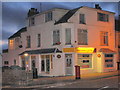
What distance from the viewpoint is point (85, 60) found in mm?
25906

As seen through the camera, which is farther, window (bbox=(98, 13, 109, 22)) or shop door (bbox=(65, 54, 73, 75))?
window (bbox=(98, 13, 109, 22))

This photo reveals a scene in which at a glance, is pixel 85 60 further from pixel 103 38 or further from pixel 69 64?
pixel 103 38

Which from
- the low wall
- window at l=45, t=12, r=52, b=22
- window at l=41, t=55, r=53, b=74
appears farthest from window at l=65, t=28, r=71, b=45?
the low wall

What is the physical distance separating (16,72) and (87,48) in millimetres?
9074

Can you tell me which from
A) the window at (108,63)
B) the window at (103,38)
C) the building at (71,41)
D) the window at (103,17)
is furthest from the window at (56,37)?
the window at (108,63)

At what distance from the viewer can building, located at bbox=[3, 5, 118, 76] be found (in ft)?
81.0

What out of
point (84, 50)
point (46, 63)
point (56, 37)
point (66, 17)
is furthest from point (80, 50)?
point (46, 63)

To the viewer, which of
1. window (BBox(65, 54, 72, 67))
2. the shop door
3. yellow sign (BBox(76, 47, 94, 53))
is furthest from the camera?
window (BBox(65, 54, 72, 67))

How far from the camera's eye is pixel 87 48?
83.5ft

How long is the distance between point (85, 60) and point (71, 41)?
3052mm

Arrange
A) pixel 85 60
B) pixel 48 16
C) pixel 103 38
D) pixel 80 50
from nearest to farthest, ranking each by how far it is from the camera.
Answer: pixel 80 50 → pixel 85 60 → pixel 48 16 → pixel 103 38

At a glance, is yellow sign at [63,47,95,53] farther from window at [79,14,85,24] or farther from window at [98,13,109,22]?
window at [98,13,109,22]

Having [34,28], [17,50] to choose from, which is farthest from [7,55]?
[34,28]

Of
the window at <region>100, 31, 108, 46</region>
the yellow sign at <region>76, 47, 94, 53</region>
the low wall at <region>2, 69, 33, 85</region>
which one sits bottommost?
the low wall at <region>2, 69, 33, 85</region>
